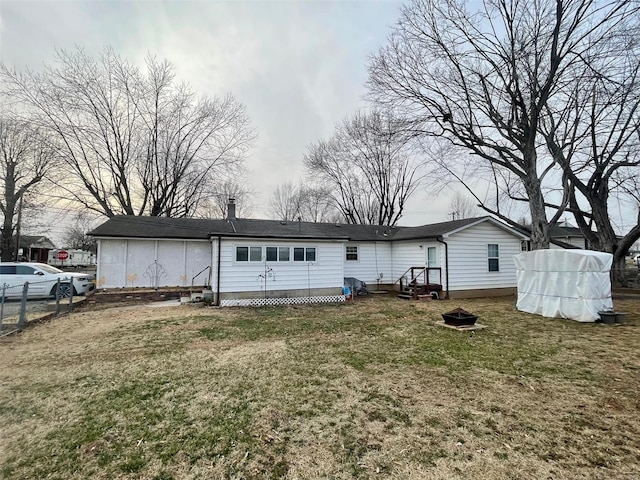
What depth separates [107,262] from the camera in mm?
14039

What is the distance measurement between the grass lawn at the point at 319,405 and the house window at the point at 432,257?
7070 mm

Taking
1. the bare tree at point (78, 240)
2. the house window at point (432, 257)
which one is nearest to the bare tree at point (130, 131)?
the house window at point (432, 257)

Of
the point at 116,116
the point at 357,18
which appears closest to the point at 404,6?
the point at 357,18

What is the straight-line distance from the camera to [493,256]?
15.0 meters

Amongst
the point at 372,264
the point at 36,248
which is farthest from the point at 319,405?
the point at 36,248

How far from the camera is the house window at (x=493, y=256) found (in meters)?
14.9

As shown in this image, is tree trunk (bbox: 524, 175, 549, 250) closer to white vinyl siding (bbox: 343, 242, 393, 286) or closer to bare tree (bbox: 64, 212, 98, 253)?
white vinyl siding (bbox: 343, 242, 393, 286)

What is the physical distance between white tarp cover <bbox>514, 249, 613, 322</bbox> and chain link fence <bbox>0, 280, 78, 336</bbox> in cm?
1399

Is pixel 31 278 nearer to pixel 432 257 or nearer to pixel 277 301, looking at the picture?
pixel 277 301

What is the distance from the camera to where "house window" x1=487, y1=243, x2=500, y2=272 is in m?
14.9

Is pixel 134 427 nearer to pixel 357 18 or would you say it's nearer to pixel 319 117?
pixel 357 18

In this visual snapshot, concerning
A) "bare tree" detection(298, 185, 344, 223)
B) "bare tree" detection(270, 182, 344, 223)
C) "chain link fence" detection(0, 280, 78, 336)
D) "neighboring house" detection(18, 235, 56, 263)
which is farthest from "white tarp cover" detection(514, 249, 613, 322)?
"neighboring house" detection(18, 235, 56, 263)

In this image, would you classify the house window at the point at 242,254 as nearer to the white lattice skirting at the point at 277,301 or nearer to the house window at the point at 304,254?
the white lattice skirting at the point at 277,301

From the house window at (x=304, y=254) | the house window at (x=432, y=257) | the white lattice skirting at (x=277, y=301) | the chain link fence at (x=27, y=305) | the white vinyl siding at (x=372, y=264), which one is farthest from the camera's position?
the white vinyl siding at (x=372, y=264)
